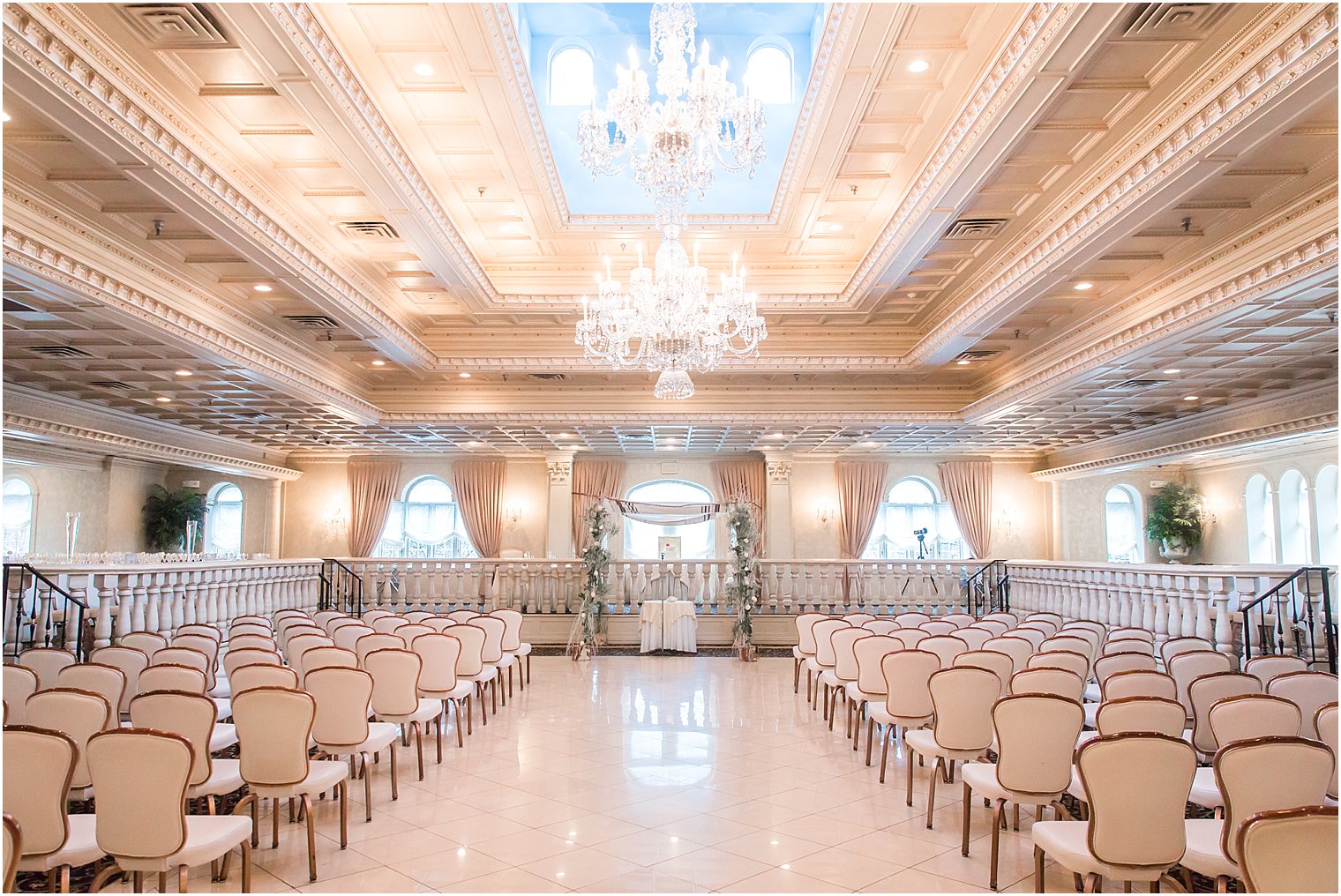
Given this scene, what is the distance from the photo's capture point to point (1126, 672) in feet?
16.4

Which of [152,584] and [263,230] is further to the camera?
[152,584]

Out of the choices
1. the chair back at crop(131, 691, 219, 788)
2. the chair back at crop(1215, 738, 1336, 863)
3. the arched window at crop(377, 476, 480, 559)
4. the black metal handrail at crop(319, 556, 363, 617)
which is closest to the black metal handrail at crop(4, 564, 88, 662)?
the chair back at crop(131, 691, 219, 788)

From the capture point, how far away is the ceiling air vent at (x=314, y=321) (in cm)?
968

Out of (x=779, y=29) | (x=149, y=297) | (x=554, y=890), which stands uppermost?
(x=779, y=29)

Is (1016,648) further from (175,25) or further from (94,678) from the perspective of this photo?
(175,25)

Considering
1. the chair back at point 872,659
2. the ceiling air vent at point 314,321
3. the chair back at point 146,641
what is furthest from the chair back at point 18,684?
the ceiling air vent at point 314,321

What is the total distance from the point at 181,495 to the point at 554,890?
1546cm

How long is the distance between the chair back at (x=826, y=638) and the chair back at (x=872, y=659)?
3.78 ft

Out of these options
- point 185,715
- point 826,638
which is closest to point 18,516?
point 185,715

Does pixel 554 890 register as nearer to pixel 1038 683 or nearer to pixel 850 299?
pixel 1038 683

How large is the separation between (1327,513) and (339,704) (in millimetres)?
13433

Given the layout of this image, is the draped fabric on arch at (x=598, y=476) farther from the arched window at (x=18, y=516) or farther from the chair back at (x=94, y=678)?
the chair back at (x=94, y=678)

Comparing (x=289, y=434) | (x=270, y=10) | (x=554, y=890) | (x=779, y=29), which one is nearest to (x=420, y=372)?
(x=289, y=434)

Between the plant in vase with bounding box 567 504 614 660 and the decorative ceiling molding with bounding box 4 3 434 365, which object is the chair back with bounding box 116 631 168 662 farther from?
the plant in vase with bounding box 567 504 614 660
